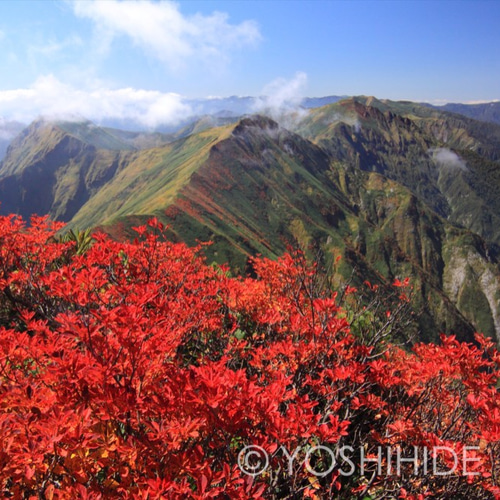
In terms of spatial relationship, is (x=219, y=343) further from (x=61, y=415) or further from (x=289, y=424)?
(x=61, y=415)

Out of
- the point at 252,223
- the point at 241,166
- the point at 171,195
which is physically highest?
the point at 241,166

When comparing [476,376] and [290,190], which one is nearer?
[476,376]

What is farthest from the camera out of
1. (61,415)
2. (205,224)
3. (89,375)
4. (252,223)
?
(252,223)

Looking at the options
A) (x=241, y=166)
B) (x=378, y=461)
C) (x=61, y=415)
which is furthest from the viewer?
(x=241, y=166)

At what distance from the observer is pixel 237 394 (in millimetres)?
4688

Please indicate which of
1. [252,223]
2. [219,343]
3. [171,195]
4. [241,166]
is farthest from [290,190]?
[219,343]

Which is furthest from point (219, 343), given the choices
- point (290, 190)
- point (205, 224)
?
point (290, 190)

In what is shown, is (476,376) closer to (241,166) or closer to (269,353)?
(269,353)

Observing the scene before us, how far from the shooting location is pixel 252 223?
14125 cm

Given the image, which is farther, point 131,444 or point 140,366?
point 140,366

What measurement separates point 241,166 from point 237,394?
164439 millimetres

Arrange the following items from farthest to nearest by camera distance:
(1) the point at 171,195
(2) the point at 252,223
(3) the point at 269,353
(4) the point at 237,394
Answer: (2) the point at 252,223, (1) the point at 171,195, (3) the point at 269,353, (4) the point at 237,394

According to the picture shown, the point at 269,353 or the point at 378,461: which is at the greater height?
the point at 269,353

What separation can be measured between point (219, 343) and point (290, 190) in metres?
174
